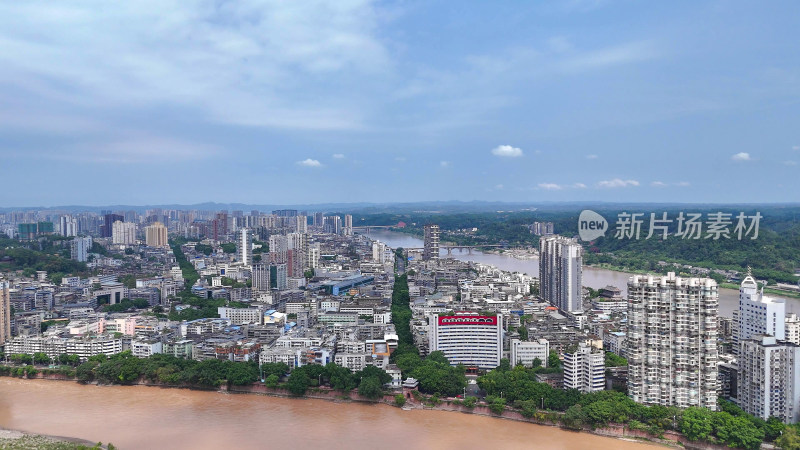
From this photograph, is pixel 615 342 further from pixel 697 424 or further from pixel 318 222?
pixel 318 222

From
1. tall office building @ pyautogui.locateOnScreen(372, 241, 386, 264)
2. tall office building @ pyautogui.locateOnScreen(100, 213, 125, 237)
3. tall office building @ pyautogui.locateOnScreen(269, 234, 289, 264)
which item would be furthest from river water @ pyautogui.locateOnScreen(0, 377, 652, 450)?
tall office building @ pyautogui.locateOnScreen(100, 213, 125, 237)

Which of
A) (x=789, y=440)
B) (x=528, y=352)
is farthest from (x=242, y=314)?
(x=789, y=440)

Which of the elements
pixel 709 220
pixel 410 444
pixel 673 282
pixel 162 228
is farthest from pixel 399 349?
pixel 162 228

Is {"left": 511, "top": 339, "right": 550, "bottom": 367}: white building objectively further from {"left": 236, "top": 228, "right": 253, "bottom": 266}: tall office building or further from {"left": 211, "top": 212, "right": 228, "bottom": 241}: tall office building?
{"left": 211, "top": 212, "right": 228, "bottom": 241}: tall office building

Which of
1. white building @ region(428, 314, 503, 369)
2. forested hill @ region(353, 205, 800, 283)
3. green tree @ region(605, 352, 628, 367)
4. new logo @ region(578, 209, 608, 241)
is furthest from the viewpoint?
new logo @ region(578, 209, 608, 241)

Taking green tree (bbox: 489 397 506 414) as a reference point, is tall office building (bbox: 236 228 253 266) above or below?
above

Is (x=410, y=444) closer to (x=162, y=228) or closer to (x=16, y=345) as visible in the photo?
(x=16, y=345)
